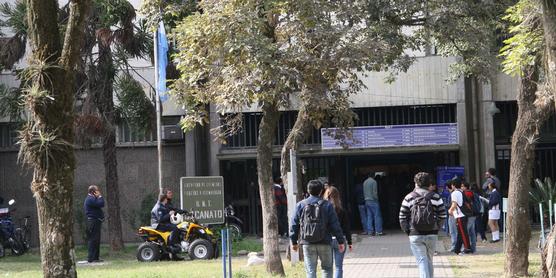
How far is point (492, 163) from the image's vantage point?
25.2 metres

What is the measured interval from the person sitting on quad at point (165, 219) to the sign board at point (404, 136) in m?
6.94

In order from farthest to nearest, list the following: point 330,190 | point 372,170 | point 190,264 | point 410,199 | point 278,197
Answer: point 372,170 → point 278,197 → point 190,264 → point 330,190 → point 410,199

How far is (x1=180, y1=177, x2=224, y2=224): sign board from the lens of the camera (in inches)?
488

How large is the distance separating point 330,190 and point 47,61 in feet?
16.7

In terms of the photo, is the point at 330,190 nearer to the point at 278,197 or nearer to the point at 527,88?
the point at 527,88

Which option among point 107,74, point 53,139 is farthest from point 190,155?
point 53,139

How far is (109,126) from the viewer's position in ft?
71.0

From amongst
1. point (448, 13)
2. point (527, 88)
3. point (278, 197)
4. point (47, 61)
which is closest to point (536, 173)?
point (278, 197)

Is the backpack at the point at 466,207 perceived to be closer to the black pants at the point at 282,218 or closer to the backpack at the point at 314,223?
the black pants at the point at 282,218

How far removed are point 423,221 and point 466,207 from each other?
733cm

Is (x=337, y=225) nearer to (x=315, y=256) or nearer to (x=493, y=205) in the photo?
(x=315, y=256)

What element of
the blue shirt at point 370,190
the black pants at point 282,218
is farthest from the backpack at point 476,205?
the black pants at point 282,218

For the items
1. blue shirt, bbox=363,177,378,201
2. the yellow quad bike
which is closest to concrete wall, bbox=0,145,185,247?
blue shirt, bbox=363,177,378,201

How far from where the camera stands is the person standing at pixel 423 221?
11.7 metres
